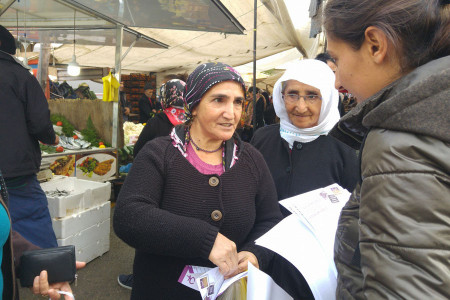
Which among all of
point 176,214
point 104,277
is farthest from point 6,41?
point 104,277

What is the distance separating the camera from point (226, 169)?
152 centimetres

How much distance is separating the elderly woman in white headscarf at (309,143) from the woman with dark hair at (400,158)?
1074mm

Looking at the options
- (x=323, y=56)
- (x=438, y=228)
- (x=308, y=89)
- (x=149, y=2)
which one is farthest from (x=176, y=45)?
(x=438, y=228)

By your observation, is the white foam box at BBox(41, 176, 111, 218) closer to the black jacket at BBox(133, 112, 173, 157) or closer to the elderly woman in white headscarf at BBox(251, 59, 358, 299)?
the black jacket at BBox(133, 112, 173, 157)

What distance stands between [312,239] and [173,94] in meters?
2.40

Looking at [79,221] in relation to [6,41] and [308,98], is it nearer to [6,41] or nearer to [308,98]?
[6,41]

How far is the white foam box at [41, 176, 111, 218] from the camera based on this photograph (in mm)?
3197

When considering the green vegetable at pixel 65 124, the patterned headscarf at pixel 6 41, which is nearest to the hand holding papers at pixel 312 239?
the patterned headscarf at pixel 6 41

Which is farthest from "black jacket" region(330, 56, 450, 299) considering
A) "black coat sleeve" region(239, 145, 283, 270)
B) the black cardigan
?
"black coat sleeve" region(239, 145, 283, 270)

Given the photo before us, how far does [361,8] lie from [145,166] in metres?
1.01

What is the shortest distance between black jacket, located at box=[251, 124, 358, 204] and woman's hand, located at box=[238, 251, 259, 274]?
1.84 feet

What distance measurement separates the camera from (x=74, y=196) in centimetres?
331

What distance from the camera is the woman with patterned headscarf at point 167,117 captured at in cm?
305

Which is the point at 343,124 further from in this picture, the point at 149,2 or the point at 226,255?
the point at 149,2
